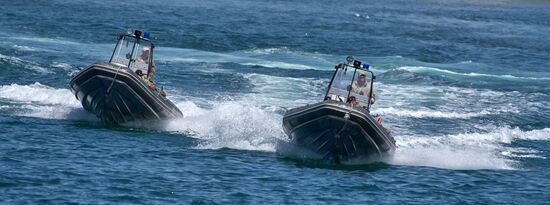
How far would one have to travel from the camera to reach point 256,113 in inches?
1146

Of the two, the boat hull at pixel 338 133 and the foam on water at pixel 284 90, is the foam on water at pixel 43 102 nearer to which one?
the foam on water at pixel 284 90

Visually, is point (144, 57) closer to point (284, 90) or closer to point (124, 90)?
point (124, 90)

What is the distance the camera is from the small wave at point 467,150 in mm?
26734

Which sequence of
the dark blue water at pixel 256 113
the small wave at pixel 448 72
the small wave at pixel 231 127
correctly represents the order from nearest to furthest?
the dark blue water at pixel 256 113
the small wave at pixel 231 127
the small wave at pixel 448 72

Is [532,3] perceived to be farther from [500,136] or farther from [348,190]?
[348,190]

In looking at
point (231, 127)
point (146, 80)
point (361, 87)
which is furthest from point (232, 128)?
point (361, 87)

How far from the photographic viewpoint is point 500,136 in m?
31.2

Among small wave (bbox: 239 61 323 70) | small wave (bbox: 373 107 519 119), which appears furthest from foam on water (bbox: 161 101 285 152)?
small wave (bbox: 239 61 323 70)

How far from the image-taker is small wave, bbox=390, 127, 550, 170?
2673 cm

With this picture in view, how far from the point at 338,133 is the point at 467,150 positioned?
505 centimetres

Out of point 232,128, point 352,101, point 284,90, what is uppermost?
point 352,101

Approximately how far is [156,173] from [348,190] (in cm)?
381

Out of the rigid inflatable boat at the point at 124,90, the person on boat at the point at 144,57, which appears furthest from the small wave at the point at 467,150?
the person on boat at the point at 144,57

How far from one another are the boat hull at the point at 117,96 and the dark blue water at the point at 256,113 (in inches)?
15.2
